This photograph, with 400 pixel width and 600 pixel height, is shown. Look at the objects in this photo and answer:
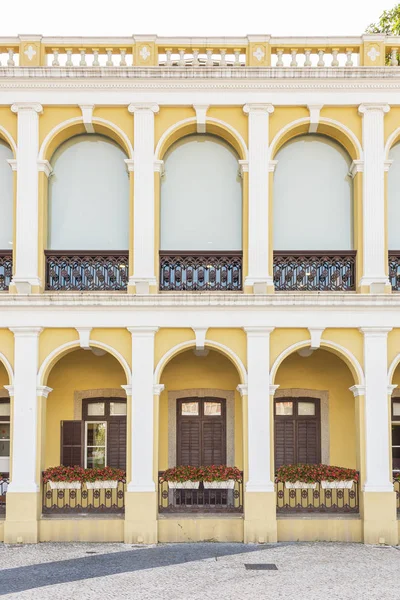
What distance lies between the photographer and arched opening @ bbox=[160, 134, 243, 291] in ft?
51.3

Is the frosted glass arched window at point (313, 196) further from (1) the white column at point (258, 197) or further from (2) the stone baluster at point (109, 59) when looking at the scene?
(2) the stone baluster at point (109, 59)

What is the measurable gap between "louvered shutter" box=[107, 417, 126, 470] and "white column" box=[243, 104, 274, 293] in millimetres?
4318

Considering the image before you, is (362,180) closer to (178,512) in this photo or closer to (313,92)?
(313,92)

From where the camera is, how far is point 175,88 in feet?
49.1

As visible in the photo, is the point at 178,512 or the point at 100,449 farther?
the point at 100,449

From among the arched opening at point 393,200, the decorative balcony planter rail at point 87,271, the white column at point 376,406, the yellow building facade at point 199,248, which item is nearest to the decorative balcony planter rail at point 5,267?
the yellow building facade at point 199,248

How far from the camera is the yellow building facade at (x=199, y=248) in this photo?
567 inches

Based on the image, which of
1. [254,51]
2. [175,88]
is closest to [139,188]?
[175,88]

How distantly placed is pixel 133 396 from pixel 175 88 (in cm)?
585

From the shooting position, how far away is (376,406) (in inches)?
572

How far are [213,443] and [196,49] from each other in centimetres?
791

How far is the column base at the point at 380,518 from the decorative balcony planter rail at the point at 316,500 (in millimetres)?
393

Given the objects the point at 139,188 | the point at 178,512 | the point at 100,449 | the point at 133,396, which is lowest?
the point at 178,512

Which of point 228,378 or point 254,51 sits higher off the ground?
point 254,51
